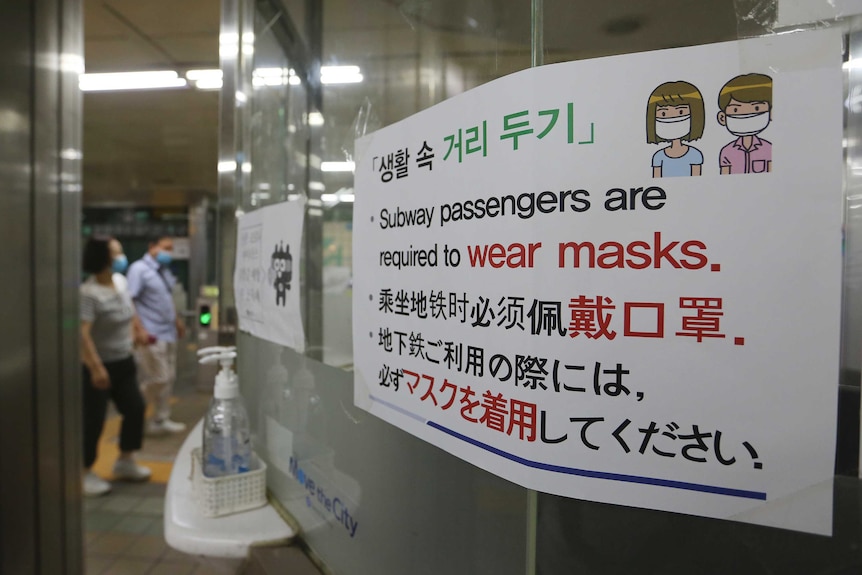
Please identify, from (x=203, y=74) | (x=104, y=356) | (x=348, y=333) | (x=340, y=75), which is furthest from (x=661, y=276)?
(x=203, y=74)

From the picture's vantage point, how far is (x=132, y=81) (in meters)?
3.13

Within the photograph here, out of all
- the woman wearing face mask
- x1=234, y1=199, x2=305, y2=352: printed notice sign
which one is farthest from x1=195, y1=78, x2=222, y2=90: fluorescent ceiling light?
x1=234, y1=199, x2=305, y2=352: printed notice sign

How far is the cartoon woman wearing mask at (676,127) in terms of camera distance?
1.58 feet

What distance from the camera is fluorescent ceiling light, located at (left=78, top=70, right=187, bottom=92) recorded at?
3.04 metres

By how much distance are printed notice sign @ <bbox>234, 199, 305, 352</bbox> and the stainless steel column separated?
91 cm

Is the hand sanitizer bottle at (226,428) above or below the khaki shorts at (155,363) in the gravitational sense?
above

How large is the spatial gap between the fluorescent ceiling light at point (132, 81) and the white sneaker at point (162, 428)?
2270 millimetres

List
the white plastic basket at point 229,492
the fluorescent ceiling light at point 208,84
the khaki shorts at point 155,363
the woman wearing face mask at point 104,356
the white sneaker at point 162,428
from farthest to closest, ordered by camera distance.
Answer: the white sneaker at point 162,428
the khaki shorts at point 155,363
the fluorescent ceiling light at point 208,84
the woman wearing face mask at point 104,356
the white plastic basket at point 229,492

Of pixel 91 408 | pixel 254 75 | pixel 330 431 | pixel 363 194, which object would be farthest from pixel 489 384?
pixel 91 408

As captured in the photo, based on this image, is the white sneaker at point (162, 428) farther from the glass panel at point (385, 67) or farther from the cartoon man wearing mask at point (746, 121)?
the cartoon man wearing mask at point (746, 121)

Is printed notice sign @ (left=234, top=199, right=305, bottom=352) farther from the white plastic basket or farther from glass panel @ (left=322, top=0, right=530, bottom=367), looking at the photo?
the white plastic basket

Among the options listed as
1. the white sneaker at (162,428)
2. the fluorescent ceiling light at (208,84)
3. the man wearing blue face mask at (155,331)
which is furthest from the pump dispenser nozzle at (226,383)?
the white sneaker at (162,428)

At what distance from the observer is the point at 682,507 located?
19.8 inches

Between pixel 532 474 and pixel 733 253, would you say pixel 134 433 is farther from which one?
pixel 733 253
